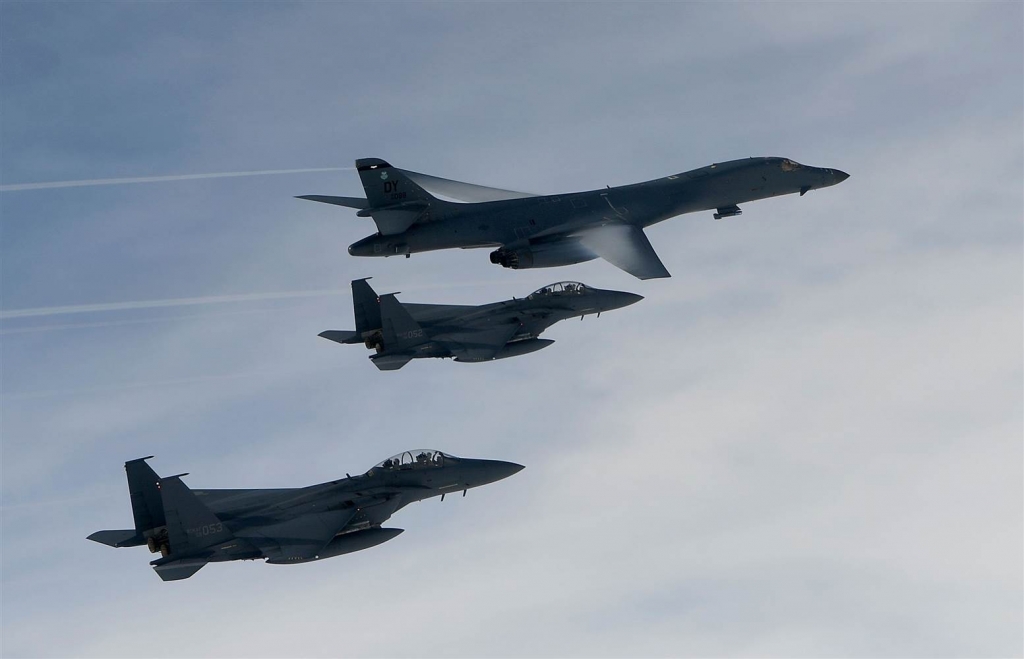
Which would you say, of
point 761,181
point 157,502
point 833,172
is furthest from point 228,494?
point 833,172

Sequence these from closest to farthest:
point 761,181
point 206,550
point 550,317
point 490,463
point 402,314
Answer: point 206,550
point 490,463
point 402,314
point 550,317
point 761,181

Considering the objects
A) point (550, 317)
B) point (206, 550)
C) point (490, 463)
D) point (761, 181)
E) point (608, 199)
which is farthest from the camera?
point (761, 181)

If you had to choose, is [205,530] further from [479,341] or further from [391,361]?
[479,341]

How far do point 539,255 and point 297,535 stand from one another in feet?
69.9

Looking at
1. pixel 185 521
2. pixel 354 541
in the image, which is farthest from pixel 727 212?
pixel 185 521

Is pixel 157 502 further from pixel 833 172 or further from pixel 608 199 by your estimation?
pixel 833 172

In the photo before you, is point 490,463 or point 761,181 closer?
point 490,463

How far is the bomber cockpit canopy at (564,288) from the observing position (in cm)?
6322

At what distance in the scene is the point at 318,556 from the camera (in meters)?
48.2

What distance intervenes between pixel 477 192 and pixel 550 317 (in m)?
13.7

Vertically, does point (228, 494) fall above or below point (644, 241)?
below

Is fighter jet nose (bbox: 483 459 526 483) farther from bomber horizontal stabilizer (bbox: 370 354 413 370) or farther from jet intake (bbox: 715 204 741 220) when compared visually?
jet intake (bbox: 715 204 741 220)

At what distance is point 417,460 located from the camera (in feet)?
171

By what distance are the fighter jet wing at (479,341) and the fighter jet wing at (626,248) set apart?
5.86m
